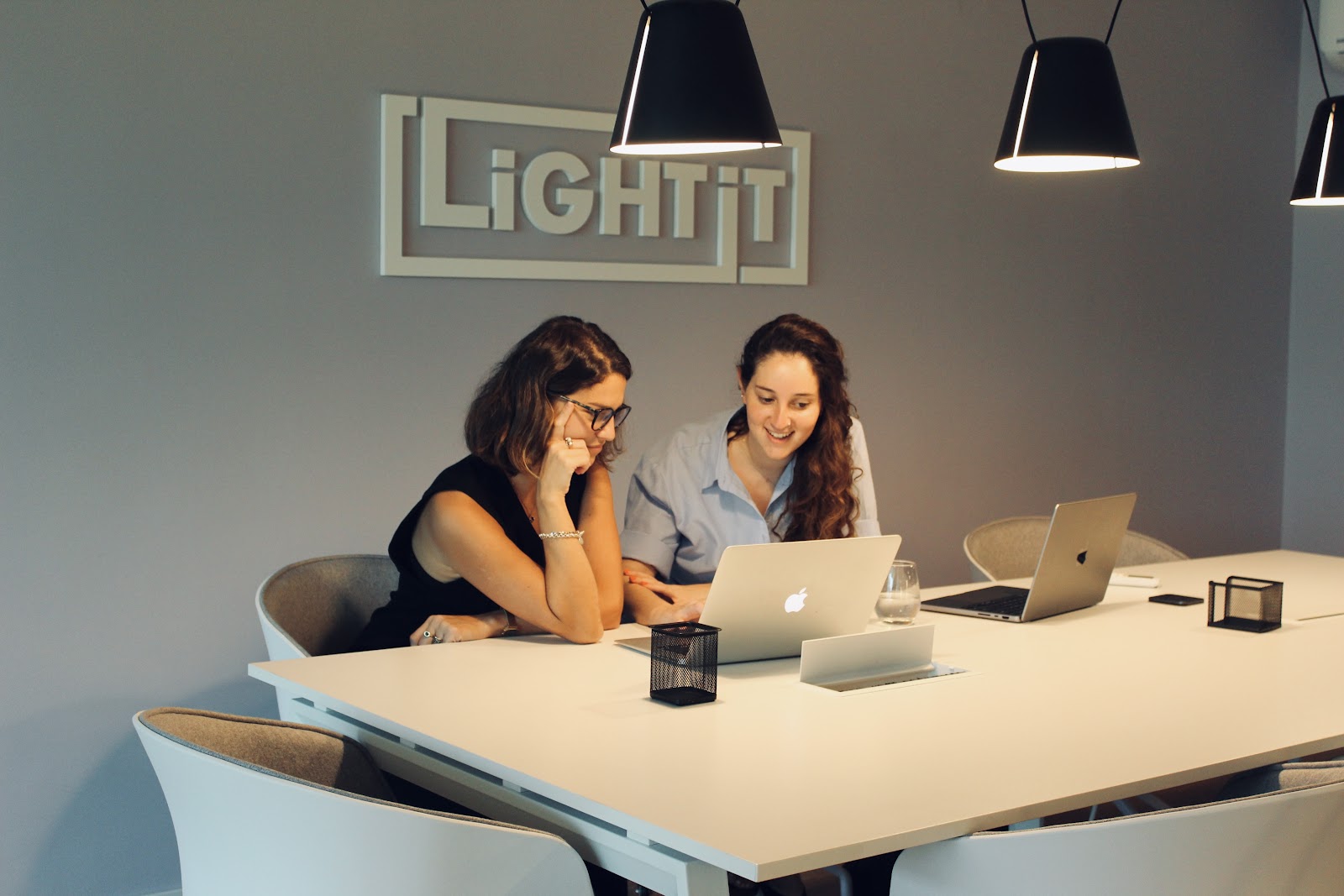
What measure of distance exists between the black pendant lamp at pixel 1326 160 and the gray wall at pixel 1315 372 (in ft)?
7.28

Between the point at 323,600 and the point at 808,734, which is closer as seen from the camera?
the point at 808,734

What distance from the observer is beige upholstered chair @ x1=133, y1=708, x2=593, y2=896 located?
62.4 inches

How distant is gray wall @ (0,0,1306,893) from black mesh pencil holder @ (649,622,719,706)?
1.66 meters

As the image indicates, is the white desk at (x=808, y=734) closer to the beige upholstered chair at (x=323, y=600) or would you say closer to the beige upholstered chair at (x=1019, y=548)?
the beige upholstered chair at (x=323, y=600)

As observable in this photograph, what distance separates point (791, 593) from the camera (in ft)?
7.80

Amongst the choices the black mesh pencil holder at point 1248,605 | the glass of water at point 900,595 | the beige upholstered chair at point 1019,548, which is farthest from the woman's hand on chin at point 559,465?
the beige upholstered chair at point 1019,548

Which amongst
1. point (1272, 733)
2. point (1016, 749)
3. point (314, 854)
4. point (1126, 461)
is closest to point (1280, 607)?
point (1272, 733)

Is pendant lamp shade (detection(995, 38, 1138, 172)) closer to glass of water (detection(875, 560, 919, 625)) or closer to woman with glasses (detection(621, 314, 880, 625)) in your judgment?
woman with glasses (detection(621, 314, 880, 625))

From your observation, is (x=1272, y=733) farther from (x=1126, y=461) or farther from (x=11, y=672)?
(x=1126, y=461)

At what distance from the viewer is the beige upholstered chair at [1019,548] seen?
3.84 metres

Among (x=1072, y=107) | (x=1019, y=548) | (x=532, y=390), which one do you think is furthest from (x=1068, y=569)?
(x=532, y=390)

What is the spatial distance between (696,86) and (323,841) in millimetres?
1295

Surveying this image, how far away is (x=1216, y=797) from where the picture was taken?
6.60 ft

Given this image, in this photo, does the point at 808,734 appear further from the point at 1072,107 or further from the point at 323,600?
the point at 1072,107
